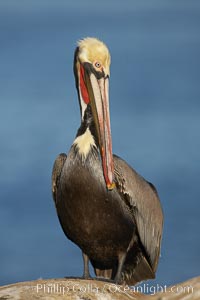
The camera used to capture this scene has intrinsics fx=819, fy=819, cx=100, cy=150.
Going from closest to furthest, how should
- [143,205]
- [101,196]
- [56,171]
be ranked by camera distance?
[101,196]
[143,205]
[56,171]

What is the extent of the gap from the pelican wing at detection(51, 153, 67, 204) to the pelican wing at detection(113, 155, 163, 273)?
0.85 m

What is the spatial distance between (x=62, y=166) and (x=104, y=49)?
1.94 meters

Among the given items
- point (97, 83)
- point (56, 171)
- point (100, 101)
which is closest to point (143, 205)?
point (56, 171)

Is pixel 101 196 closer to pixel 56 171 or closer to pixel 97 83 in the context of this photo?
pixel 56 171

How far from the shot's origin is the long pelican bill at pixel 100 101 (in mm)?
12578

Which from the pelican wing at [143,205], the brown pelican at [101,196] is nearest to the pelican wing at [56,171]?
the brown pelican at [101,196]

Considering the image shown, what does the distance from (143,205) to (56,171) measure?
147 cm

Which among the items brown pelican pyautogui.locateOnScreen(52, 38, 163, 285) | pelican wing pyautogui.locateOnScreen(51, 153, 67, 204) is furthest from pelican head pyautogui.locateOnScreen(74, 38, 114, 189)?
pelican wing pyautogui.locateOnScreen(51, 153, 67, 204)

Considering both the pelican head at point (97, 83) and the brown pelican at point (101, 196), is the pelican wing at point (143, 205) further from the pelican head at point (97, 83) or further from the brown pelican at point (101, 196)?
the pelican head at point (97, 83)

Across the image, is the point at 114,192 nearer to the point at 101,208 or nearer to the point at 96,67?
the point at 101,208

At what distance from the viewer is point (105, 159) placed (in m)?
12.4

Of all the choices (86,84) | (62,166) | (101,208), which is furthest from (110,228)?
(86,84)

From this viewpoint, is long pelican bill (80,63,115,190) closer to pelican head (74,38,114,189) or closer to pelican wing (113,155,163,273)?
pelican head (74,38,114,189)

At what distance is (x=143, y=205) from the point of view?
502 inches
